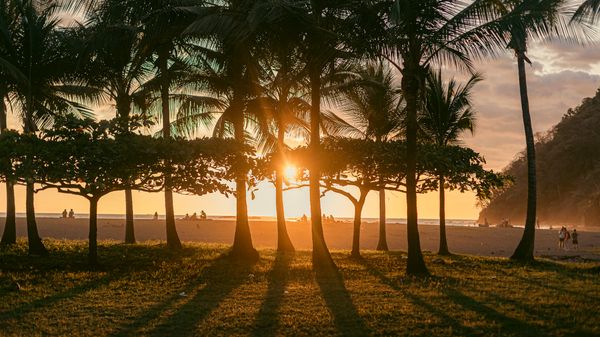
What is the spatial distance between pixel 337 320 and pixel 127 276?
24.1ft

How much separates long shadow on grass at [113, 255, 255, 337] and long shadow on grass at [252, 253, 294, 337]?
820 mm

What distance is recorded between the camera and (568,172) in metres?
75.1

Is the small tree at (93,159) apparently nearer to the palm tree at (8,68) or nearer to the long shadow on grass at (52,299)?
the palm tree at (8,68)

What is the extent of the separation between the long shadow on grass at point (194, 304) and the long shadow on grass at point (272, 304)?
0.82 meters

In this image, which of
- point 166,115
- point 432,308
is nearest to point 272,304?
point 432,308

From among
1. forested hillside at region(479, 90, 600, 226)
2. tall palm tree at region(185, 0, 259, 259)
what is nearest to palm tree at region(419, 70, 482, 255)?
tall palm tree at region(185, 0, 259, 259)

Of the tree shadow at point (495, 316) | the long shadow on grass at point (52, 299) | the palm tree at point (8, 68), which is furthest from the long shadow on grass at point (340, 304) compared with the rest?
the palm tree at point (8, 68)

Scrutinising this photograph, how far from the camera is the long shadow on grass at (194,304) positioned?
863 centimetres

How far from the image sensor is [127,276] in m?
14.6

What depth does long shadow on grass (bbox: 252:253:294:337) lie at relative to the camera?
28.1 feet

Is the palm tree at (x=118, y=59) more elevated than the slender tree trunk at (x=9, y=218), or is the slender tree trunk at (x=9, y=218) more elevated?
the palm tree at (x=118, y=59)

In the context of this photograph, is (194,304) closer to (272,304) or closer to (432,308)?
(272,304)

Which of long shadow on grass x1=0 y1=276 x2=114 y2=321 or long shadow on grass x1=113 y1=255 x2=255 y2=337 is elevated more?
long shadow on grass x1=0 y1=276 x2=114 y2=321

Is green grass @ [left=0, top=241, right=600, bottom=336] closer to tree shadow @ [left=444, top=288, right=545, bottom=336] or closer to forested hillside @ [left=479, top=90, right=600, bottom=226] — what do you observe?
tree shadow @ [left=444, top=288, right=545, bottom=336]
